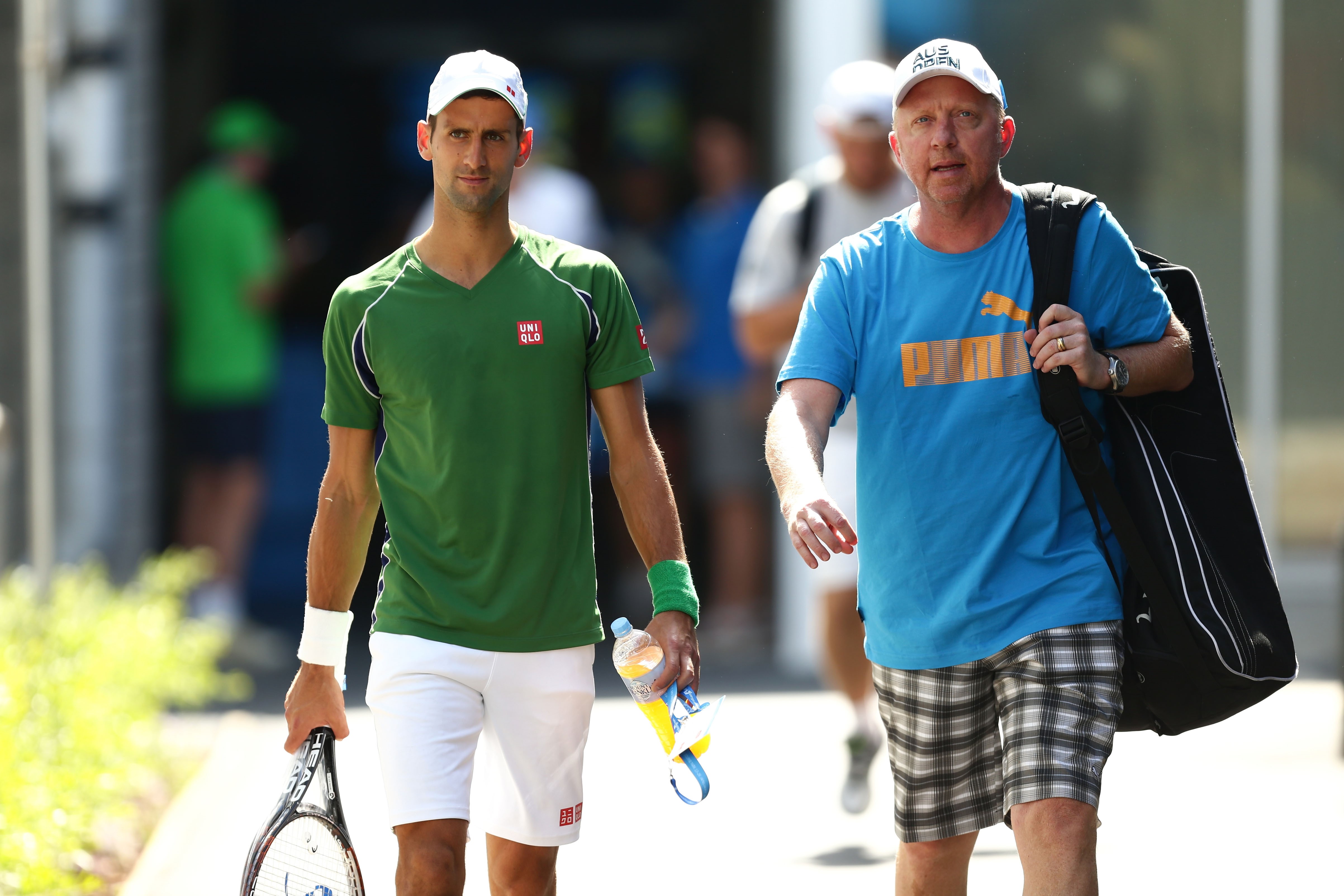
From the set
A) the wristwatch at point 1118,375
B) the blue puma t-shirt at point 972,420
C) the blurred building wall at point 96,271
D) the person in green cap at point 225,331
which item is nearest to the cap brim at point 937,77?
the blue puma t-shirt at point 972,420

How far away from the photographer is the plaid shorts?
3.83 meters

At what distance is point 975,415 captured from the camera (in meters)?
3.96

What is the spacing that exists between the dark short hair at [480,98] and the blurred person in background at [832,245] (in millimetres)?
2577

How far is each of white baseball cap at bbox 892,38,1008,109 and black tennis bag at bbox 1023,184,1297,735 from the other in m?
0.30

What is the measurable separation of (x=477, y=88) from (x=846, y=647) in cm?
314

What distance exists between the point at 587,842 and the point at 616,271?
103 inches

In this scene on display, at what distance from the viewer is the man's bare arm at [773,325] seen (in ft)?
21.6

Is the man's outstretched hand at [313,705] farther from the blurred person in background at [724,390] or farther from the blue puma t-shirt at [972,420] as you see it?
the blurred person in background at [724,390]

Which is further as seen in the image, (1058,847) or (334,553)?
(334,553)

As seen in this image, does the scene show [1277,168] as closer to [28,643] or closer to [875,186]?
[875,186]

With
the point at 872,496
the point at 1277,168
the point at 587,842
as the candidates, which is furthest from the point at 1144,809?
the point at 1277,168

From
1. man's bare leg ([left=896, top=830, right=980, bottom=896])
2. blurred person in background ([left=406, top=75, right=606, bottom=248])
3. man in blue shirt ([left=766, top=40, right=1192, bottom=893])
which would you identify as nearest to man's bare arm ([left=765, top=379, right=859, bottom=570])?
man in blue shirt ([left=766, top=40, right=1192, bottom=893])

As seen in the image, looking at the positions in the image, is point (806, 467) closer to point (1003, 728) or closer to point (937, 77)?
point (1003, 728)

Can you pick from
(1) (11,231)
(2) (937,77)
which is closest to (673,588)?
(2) (937,77)
